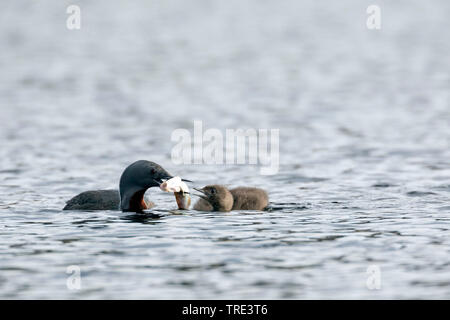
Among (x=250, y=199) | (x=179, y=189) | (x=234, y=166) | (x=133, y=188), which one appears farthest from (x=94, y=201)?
(x=234, y=166)

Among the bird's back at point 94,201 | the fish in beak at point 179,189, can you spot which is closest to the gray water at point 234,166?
the fish in beak at point 179,189

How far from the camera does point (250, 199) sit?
14.8 meters

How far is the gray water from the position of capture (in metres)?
11.0

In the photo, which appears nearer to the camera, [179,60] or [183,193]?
[183,193]

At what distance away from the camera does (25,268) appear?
1120cm

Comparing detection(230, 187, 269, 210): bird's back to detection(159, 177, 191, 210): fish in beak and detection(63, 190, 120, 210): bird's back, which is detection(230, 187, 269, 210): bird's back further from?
detection(63, 190, 120, 210): bird's back

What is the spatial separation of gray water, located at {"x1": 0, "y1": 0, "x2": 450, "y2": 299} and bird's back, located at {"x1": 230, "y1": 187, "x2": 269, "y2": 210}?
26cm

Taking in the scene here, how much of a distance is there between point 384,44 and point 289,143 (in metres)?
18.4

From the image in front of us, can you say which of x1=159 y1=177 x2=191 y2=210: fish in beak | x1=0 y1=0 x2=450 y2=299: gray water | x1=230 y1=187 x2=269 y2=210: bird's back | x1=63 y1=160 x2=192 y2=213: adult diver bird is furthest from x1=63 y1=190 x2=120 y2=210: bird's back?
x1=230 y1=187 x2=269 y2=210: bird's back

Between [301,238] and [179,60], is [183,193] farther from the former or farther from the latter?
[179,60]

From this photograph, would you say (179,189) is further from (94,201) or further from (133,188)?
(94,201)

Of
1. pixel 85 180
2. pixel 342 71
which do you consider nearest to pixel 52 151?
pixel 85 180

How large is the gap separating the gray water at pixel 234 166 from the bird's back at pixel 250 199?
10.1 inches
